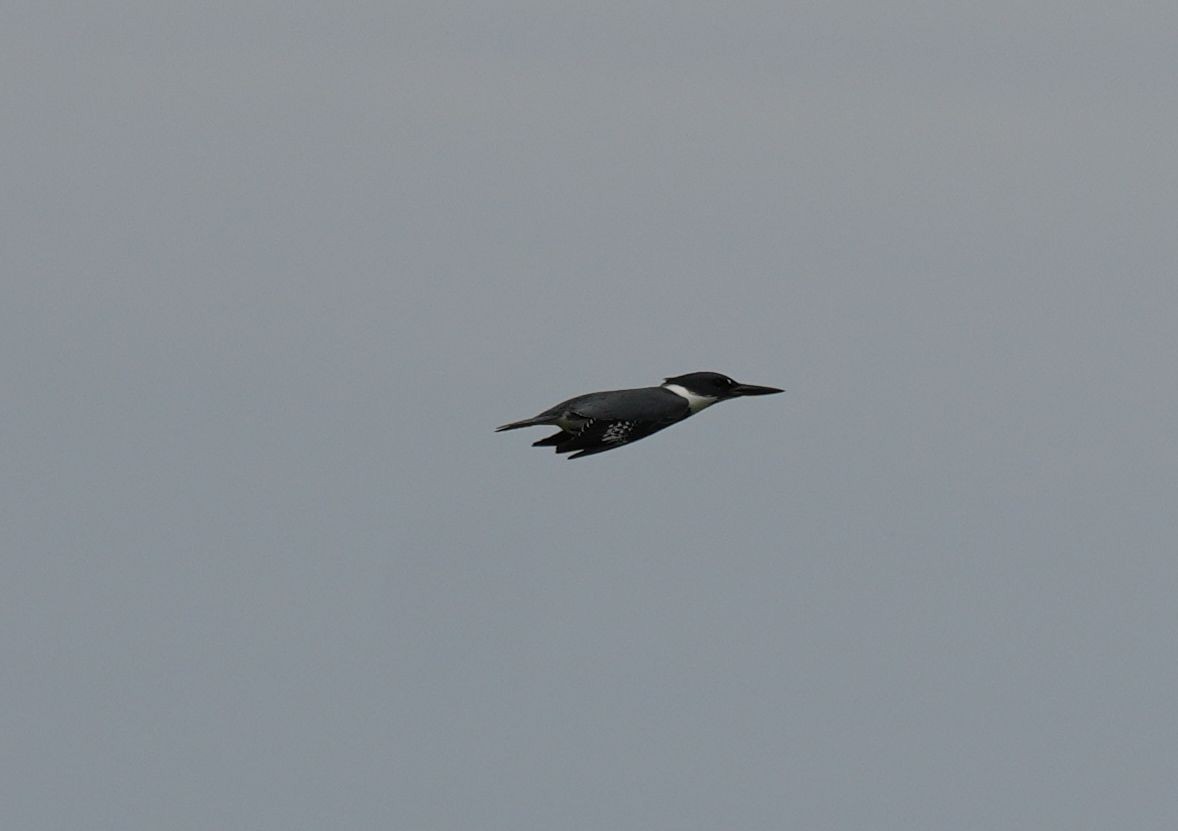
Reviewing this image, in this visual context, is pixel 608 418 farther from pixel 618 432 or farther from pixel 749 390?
pixel 749 390

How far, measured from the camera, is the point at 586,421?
148 ft

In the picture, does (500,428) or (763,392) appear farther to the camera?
(763,392)

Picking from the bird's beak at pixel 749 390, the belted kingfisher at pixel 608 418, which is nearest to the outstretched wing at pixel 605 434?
the belted kingfisher at pixel 608 418

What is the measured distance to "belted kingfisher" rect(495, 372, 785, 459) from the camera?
4472 centimetres

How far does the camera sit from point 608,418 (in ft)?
147

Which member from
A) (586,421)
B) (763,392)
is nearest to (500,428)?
(586,421)

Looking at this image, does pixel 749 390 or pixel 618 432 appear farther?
pixel 749 390

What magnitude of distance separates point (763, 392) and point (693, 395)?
1518 mm

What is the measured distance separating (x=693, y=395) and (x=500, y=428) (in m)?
3.98

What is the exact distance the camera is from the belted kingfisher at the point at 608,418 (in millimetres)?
44719

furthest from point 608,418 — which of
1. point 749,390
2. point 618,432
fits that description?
point 749,390

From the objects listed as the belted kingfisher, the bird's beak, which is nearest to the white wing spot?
the belted kingfisher

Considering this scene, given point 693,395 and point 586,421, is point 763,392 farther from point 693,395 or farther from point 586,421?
point 586,421

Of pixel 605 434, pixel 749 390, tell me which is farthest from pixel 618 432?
pixel 749 390
